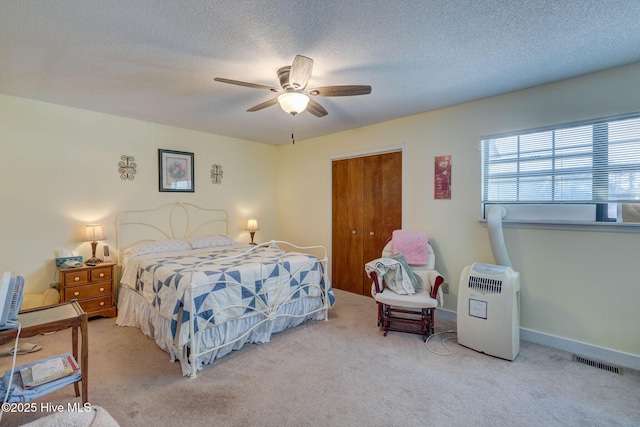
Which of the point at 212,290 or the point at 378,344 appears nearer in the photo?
the point at 212,290

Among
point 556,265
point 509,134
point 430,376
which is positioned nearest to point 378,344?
point 430,376

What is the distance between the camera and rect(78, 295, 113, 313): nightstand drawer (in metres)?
3.36

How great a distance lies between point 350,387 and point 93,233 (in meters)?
3.39

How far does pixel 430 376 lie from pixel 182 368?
6.56 feet

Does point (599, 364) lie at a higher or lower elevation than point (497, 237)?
lower

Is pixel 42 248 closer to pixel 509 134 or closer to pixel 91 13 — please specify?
pixel 91 13

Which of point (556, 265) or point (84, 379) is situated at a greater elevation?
point (556, 265)

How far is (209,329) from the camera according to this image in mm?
2541

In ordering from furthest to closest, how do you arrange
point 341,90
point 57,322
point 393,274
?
point 393,274 → point 341,90 → point 57,322

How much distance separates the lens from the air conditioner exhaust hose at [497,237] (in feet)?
9.45

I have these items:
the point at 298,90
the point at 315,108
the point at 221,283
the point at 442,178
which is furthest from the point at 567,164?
the point at 221,283

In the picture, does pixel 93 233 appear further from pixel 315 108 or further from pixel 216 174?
pixel 315 108

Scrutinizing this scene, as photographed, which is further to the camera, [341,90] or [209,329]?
[209,329]

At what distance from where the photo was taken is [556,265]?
2818mm
